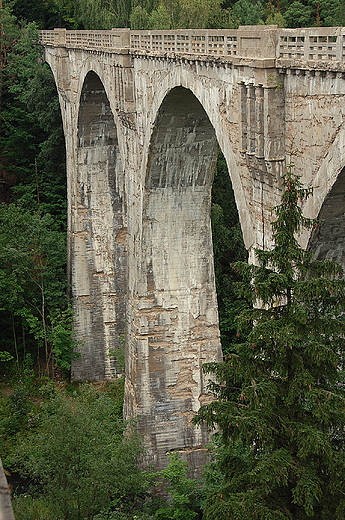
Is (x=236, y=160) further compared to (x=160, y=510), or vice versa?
(x=160, y=510)

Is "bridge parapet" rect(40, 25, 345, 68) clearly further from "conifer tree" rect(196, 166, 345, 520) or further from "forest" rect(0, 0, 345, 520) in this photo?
"conifer tree" rect(196, 166, 345, 520)

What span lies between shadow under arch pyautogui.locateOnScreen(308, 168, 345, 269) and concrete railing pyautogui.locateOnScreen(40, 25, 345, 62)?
1726 mm

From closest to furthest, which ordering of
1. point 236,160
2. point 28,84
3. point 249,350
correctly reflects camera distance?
point 249,350, point 236,160, point 28,84

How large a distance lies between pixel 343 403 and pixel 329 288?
1318 millimetres

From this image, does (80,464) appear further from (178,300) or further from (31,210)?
(31,210)

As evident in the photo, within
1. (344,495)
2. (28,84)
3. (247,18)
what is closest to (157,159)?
(344,495)

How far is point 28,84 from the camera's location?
3478 cm

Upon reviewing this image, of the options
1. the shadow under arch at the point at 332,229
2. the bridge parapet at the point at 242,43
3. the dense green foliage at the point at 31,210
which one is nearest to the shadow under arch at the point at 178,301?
the bridge parapet at the point at 242,43

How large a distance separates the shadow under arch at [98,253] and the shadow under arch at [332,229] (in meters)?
16.2

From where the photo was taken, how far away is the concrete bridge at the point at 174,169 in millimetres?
10547

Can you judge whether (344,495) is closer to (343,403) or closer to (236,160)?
(343,403)

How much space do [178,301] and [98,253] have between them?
25.0 feet

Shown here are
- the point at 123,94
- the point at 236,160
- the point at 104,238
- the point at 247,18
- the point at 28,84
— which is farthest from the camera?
the point at 247,18

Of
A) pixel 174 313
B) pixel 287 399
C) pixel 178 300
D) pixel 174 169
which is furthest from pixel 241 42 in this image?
pixel 174 313
